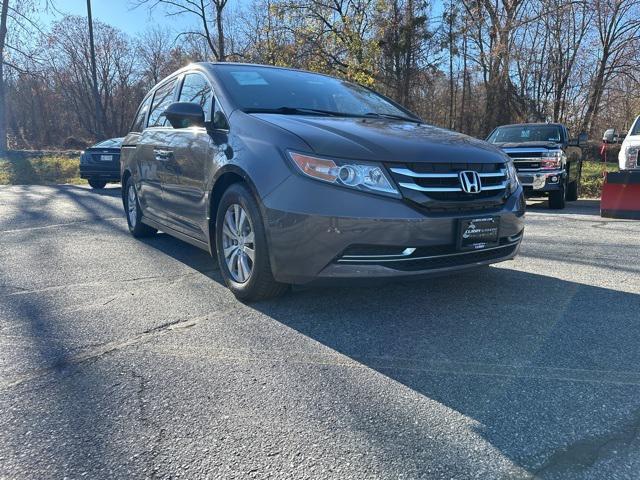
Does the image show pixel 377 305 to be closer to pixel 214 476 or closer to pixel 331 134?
pixel 331 134

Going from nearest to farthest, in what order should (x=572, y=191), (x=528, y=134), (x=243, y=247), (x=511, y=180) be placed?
(x=243, y=247) < (x=511, y=180) < (x=528, y=134) < (x=572, y=191)

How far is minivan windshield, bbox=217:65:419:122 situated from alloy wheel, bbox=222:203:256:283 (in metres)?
0.78

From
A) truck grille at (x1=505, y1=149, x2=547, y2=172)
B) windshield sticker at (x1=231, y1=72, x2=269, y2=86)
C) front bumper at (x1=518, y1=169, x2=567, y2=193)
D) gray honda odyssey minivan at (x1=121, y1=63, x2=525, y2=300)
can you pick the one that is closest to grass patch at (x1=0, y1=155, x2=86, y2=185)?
truck grille at (x1=505, y1=149, x2=547, y2=172)

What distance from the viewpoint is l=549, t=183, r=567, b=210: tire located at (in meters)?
9.59

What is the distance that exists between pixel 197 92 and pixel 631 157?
25.5 ft

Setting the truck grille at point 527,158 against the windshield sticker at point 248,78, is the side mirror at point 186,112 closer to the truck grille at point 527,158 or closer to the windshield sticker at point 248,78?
the windshield sticker at point 248,78

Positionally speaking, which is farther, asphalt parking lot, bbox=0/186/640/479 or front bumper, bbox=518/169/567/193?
front bumper, bbox=518/169/567/193

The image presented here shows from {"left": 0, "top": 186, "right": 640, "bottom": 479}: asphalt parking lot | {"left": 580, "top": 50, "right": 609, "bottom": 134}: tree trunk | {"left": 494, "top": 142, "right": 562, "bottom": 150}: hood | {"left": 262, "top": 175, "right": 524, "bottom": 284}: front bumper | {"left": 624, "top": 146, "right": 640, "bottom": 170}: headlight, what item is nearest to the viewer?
{"left": 0, "top": 186, "right": 640, "bottom": 479}: asphalt parking lot

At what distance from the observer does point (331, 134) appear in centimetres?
322

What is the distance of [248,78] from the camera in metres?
4.26

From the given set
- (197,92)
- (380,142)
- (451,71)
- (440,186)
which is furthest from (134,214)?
(451,71)

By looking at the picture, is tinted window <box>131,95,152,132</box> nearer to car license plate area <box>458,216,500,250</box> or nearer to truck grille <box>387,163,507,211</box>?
truck grille <box>387,163,507,211</box>

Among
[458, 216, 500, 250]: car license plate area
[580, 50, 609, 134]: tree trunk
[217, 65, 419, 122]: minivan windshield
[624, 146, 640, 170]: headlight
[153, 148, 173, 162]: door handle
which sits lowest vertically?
[458, 216, 500, 250]: car license plate area

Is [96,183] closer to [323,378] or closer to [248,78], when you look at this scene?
[248,78]
